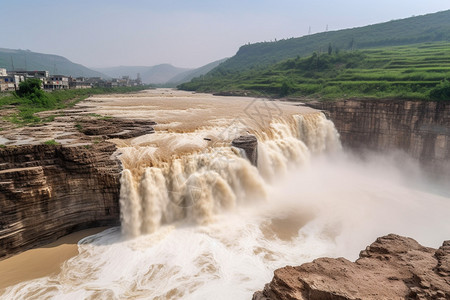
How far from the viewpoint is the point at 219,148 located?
16812mm

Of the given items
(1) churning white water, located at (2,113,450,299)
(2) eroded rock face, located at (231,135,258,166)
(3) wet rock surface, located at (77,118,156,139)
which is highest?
(3) wet rock surface, located at (77,118,156,139)

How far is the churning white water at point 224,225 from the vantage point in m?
→ 10.0

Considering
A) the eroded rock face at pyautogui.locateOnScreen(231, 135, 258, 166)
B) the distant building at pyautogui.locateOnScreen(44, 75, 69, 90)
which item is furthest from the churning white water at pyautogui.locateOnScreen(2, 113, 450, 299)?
the distant building at pyautogui.locateOnScreen(44, 75, 69, 90)

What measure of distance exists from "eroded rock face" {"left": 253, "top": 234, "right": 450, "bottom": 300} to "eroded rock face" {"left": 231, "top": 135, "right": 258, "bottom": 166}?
10199mm

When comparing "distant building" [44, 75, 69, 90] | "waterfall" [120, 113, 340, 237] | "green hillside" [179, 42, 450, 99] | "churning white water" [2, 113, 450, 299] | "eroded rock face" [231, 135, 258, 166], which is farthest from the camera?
"distant building" [44, 75, 69, 90]

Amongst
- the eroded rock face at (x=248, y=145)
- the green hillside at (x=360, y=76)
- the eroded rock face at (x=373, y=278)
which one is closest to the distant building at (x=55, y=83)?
the green hillside at (x=360, y=76)

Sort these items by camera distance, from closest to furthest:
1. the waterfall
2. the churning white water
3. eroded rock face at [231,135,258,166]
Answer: the churning white water < the waterfall < eroded rock face at [231,135,258,166]

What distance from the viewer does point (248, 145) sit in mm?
17344

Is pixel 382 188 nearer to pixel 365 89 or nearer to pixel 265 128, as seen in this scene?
pixel 265 128

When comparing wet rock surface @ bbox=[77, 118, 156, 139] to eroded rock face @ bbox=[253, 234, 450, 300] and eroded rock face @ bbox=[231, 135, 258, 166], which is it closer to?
eroded rock face @ bbox=[231, 135, 258, 166]

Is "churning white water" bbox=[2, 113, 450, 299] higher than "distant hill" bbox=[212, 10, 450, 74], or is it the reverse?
"distant hill" bbox=[212, 10, 450, 74]

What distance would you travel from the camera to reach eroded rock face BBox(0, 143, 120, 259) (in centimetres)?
1097

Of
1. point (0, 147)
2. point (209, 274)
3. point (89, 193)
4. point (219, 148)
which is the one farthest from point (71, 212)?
point (219, 148)

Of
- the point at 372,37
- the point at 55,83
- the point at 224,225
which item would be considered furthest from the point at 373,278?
the point at 372,37
